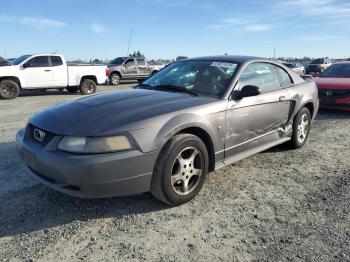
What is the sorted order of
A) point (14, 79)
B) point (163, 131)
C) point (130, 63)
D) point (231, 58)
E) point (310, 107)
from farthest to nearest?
point (130, 63) < point (14, 79) < point (310, 107) < point (231, 58) < point (163, 131)

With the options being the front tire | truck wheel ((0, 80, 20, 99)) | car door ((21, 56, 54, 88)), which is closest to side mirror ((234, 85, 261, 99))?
the front tire

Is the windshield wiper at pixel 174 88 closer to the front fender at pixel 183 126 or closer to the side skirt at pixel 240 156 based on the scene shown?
the front fender at pixel 183 126

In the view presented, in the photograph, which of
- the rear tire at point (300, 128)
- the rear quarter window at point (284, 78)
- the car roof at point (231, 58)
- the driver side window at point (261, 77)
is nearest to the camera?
the driver side window at point (261, 77)

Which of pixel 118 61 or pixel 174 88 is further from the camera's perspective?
pixel 118 61

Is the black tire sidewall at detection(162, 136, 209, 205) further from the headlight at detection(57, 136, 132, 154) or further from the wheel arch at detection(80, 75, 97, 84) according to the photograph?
the wheel arch at detection(80, 75, 97, 84)

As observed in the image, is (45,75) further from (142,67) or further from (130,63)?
(142,67)

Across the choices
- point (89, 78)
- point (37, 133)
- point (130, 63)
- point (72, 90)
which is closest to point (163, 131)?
point (37, 133)

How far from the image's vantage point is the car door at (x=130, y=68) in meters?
21.5

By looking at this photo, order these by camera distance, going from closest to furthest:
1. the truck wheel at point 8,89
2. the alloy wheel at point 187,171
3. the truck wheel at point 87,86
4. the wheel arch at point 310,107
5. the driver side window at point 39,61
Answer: the alloy wheel at point 187,171, the wheel arch at point 310,107, the truck wheel at point 8,89, the driver side window at point 39,61, the truck wheel at point 87,86

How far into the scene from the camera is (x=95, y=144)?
309 centimetres

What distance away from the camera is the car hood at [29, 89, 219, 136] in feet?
10.5

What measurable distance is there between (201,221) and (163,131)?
945 millimetres

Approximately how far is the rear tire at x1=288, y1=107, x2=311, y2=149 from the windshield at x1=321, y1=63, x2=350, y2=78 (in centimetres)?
515

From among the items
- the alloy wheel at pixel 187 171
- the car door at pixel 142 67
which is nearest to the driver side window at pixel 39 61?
the car door at pixel 142 67
